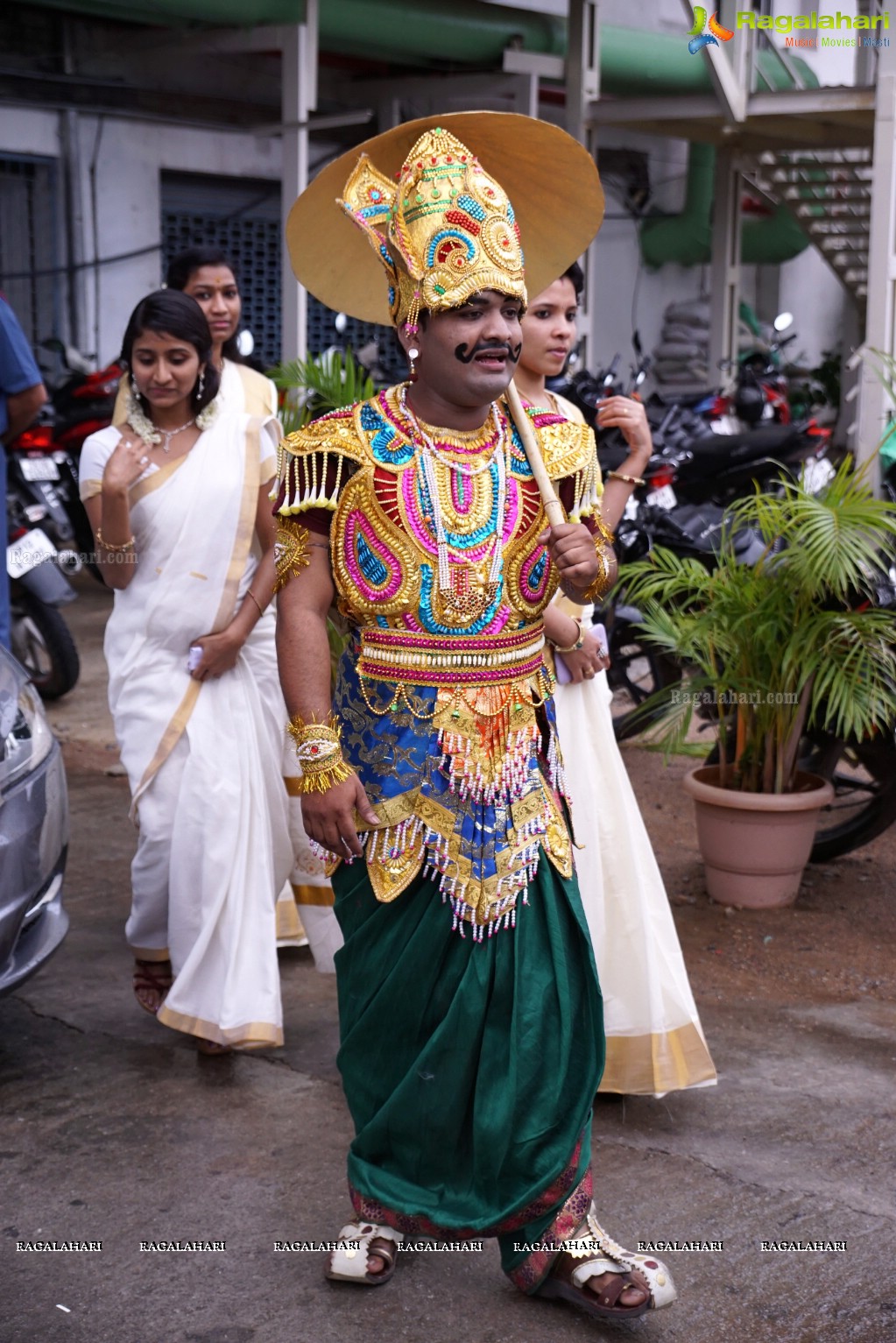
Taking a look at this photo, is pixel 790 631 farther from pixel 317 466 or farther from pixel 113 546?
pixel 317 466

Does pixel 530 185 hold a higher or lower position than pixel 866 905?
higher

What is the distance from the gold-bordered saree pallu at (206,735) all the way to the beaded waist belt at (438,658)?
1256mm

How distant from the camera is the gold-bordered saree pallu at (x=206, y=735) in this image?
3.85 meters

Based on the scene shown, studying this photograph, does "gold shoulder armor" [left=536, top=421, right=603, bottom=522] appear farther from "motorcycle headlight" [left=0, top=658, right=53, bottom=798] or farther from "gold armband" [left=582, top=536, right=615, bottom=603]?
"motorcycle headlight" [left=0, top=658, right=53, bottom=798]

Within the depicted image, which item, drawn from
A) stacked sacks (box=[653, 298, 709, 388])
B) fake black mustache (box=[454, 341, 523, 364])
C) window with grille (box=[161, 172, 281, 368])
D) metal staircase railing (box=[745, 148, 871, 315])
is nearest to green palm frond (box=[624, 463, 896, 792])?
fake black mustache (box=[454, 341, 523, 364])

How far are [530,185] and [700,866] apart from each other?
3129mm

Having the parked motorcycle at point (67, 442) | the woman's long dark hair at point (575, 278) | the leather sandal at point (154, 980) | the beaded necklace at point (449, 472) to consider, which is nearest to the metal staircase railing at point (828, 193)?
the parked motorcycle at point (67, 442)

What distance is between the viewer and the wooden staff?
108 inches

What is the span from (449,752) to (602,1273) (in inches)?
37.6

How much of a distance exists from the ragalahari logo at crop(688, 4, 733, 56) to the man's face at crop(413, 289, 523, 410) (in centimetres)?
708

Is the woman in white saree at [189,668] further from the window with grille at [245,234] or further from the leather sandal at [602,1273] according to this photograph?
the window with grille at [245,234]

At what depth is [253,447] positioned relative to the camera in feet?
13.7

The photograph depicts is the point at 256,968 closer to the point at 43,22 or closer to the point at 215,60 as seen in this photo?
the point at 43,22

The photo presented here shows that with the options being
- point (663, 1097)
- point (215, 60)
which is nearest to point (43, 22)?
point (215, 60)
